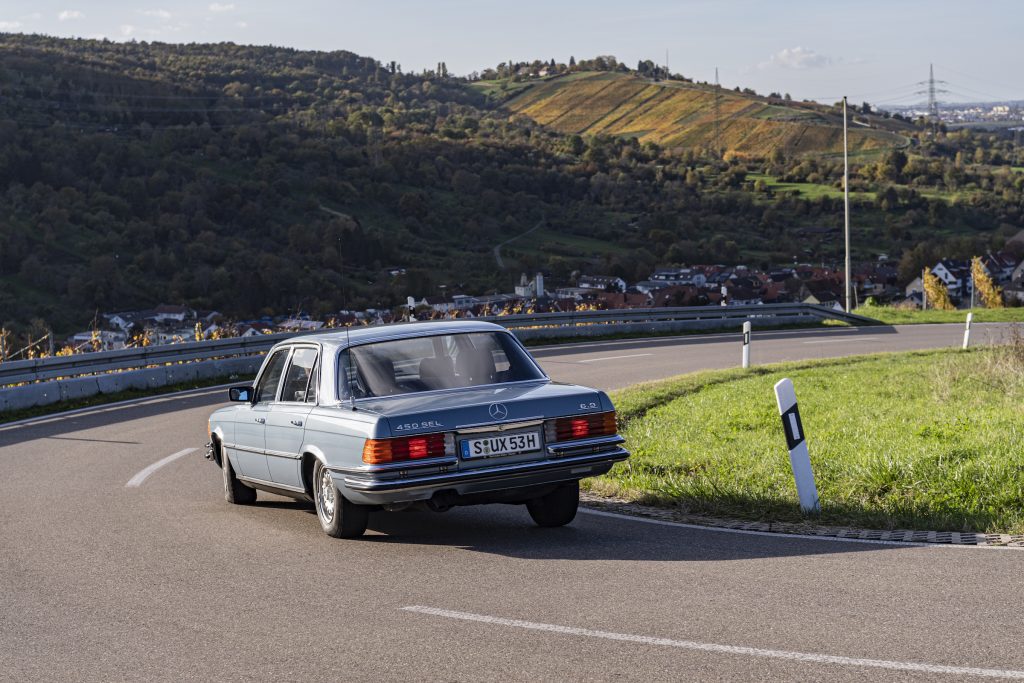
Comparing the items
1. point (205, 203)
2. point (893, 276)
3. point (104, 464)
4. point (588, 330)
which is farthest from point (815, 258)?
point (104, 464)

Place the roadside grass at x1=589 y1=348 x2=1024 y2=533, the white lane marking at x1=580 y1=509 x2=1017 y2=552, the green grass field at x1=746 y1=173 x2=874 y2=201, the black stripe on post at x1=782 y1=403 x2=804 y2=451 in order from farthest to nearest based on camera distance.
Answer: the green grass field at x1=746 y1=173 x2=874 y2=201, the black stripe on post at x1=782 y1=403 x2=804 y2=451, the roadside grass at x1=589 y1=348 x2=1024 y2=533, the white lane marking at x1=580 y1=509 x2=1017 y2=552

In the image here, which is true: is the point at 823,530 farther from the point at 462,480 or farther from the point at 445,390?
the point at 445,390

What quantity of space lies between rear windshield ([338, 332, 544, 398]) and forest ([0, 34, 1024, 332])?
99.9 ft

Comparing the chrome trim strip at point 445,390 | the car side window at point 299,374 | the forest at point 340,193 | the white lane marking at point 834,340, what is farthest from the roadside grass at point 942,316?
the car side window at point 299,374

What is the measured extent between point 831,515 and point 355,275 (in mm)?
51564

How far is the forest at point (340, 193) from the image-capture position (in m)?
58.4

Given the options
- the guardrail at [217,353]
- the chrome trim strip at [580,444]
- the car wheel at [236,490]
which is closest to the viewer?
the chrome trim strip at [580,444]

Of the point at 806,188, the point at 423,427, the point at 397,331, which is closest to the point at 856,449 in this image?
the point at 397,331

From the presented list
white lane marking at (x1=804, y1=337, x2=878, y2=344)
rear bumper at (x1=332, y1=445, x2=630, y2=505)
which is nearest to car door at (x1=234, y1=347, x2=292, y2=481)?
rear bumper at (x1=332, y1=445, x2=630, y2=505)

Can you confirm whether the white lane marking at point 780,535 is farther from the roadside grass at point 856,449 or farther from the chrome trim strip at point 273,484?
the chrome trim strip at point 273,484

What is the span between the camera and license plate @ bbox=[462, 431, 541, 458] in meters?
7.85

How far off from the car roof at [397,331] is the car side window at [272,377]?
0.49m

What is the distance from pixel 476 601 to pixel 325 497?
A: 240cm

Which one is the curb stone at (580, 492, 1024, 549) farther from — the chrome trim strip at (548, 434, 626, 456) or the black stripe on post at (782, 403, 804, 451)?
the chrome trim strip at (548, 434, 626, 456)
